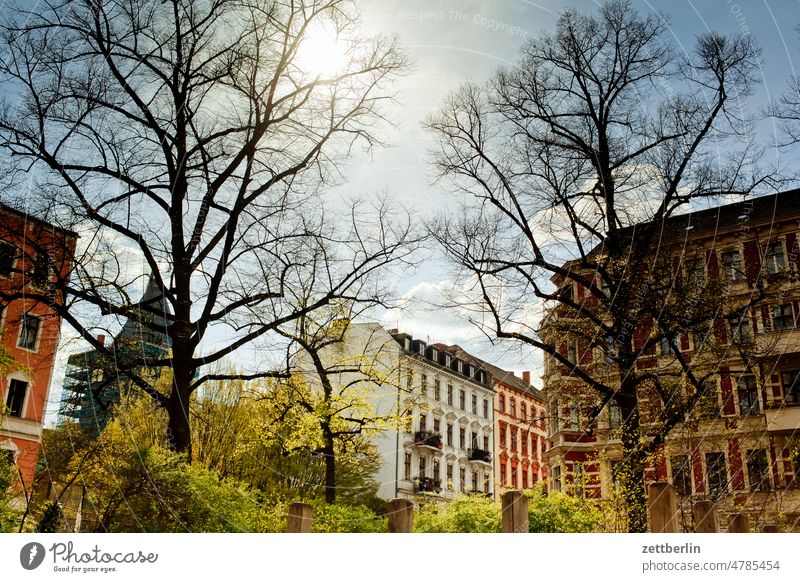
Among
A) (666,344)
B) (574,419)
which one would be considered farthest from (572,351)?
(666,344)

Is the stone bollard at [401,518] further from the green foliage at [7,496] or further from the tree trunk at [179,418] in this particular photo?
the green foliage at [7,496]

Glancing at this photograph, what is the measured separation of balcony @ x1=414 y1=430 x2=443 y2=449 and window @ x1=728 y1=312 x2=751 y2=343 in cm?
→ 299

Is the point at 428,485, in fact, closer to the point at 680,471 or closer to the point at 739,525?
the point at 739,525

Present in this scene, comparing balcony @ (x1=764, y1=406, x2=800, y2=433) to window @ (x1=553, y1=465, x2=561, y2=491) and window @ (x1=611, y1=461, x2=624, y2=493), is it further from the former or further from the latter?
window @ (x1=553, y1=465, x2=561, y2=491)

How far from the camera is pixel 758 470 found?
748cm

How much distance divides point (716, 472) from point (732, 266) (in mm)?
2142

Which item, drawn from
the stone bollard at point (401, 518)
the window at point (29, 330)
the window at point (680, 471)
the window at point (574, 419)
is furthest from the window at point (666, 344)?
the window at point (29, 330)

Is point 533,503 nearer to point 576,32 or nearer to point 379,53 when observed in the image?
point 379,53

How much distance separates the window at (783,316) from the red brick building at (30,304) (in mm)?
6301

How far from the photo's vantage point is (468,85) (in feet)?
20.0
